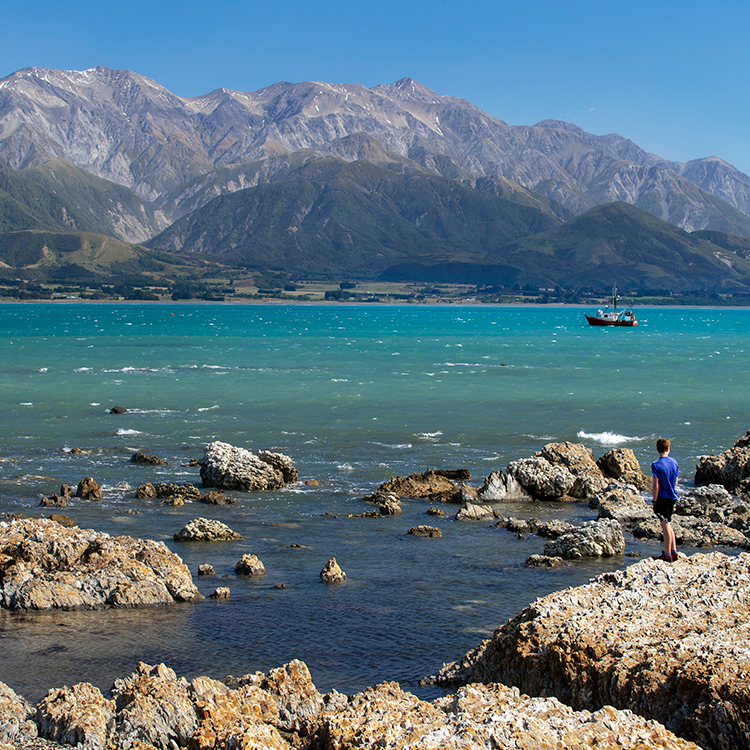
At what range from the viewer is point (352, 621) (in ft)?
52.1

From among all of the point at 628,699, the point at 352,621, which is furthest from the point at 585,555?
the point at 628,699

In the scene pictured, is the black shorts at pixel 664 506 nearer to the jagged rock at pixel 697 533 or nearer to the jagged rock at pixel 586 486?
the jagged rock at pixel 697 533

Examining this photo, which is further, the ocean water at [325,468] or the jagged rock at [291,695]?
the ocean water at [325,468]

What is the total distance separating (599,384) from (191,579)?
184 ft

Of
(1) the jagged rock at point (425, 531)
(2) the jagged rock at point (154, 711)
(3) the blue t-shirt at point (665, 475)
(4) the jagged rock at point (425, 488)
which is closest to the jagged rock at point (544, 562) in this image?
(3) the blue t-shirt at point (665, 475)

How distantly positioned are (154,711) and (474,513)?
1582cm

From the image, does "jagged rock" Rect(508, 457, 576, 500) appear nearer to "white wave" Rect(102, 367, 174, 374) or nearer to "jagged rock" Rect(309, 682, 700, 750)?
"jagged rock" Rect(309, 682, 700, 750)

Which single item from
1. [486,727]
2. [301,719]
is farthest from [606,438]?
[486,727]

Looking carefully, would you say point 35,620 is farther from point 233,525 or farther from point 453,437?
point 453,437

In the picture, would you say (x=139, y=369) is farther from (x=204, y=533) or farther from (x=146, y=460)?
(x=204, y=533)

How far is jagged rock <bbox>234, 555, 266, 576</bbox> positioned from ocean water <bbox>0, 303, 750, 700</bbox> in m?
0.53

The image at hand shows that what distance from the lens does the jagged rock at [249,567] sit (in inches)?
741

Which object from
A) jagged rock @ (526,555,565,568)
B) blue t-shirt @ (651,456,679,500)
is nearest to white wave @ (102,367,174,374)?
jagged rock @ (526,555,565,568)

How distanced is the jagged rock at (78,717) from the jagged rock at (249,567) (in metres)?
8.02
